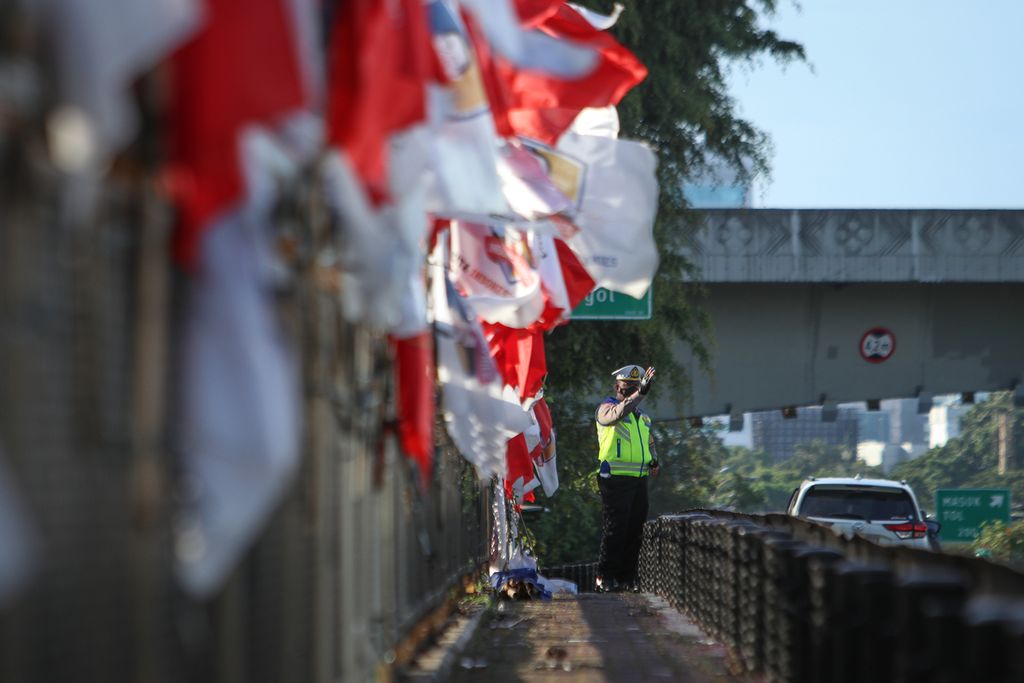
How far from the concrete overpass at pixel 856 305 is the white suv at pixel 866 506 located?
35.8 ft

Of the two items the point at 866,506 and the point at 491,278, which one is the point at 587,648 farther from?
the point at 866,506

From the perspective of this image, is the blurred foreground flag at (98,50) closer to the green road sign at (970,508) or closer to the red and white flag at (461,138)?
the red and white flag at (461,138)

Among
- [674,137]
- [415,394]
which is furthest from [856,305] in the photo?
[415,394]

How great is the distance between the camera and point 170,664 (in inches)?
179

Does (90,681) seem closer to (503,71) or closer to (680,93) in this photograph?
(503,71)

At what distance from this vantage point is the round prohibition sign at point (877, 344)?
3600cm

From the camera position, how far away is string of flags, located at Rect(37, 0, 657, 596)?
3758mm

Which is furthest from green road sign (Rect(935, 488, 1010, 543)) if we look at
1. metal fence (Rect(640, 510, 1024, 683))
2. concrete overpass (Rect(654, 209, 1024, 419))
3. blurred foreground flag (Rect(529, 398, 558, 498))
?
metal fence (Rect(640, 510, 1024, 683))

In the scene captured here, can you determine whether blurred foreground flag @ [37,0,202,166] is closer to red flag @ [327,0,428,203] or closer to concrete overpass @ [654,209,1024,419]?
red flag @ [327,0,428,203]

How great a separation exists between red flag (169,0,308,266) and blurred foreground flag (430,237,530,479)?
5978 millimetres

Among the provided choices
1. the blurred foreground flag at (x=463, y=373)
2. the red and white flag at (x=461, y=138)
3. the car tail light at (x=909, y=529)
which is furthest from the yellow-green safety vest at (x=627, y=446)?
the red and white flag at (x=461, y=138)

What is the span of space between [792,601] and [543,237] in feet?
13.9

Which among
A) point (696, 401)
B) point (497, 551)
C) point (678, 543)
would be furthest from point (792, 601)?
point (696, 401)

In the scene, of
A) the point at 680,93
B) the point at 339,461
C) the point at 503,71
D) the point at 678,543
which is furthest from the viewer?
the point at 680,93
